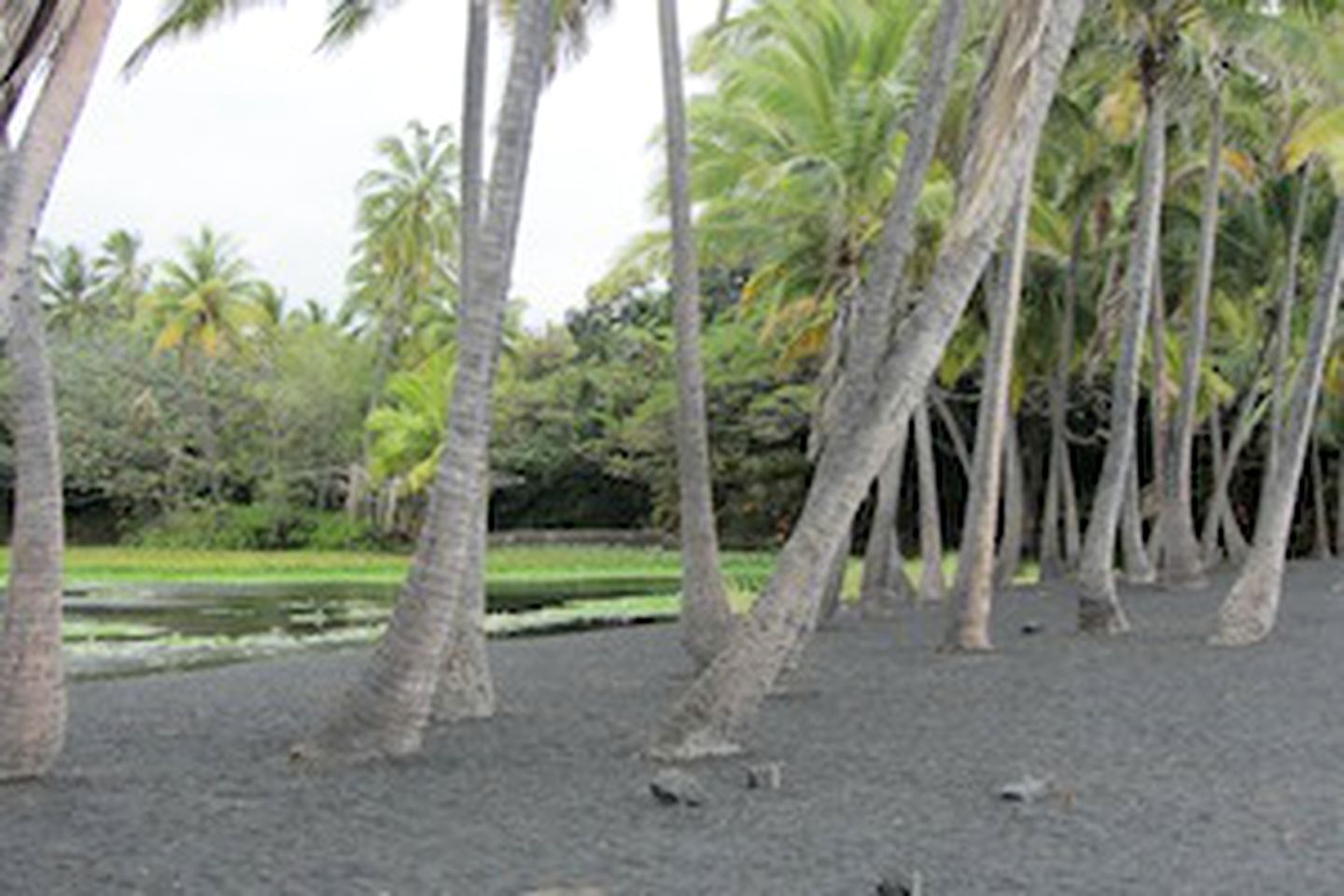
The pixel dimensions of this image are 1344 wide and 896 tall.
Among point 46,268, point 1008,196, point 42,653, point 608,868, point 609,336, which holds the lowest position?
point 608,868

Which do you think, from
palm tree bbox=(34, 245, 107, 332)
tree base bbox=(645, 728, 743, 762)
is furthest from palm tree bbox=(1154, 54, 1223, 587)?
palm tree bbox=(34, 245, 107, 332)

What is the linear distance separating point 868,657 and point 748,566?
1819cm

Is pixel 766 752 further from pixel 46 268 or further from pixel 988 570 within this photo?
pixel 46 268

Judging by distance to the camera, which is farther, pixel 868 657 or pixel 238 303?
pixel 238 303

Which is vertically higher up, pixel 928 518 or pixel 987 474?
pixel 987 474

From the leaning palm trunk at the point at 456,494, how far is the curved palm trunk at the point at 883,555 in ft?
30.2

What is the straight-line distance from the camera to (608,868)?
5.65 meters

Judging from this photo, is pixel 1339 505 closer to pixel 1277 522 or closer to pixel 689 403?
pixel 1277 522

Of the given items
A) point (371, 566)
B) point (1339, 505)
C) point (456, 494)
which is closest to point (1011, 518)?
point (1339, 505)

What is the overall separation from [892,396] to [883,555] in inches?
407

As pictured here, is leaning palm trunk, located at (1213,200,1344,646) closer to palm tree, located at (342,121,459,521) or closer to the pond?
the pond

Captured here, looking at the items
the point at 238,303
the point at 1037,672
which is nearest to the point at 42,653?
the point at 1037,672

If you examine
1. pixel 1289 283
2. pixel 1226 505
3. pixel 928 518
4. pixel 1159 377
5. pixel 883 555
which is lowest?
pixel 883 555

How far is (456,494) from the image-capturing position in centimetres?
734
